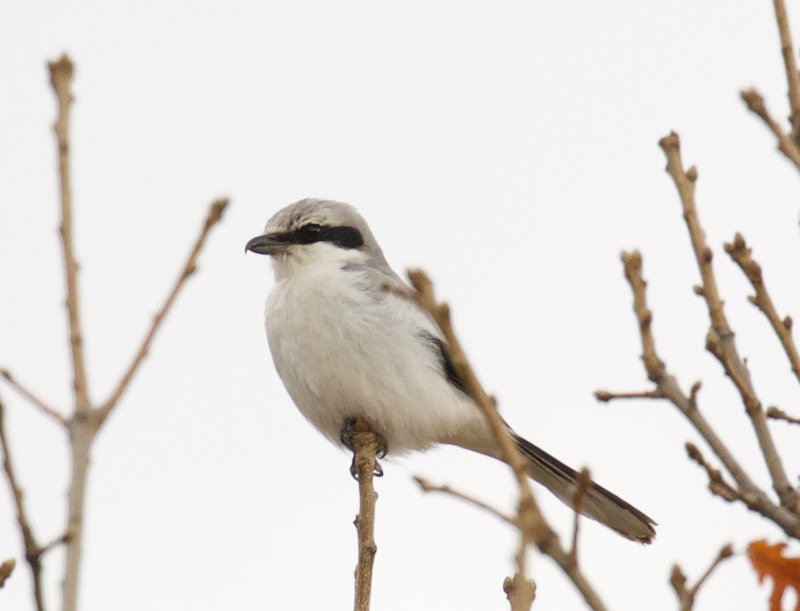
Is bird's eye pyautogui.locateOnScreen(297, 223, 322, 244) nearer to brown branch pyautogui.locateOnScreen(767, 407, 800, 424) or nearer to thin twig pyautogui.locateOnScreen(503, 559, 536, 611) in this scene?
brown branch pyautogui.locateOnScreen(767, 407, 800, 424)

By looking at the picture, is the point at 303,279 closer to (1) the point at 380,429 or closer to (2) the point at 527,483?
(1) the point at 380,429

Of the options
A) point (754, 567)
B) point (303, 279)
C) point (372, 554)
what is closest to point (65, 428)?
point (754, 567)

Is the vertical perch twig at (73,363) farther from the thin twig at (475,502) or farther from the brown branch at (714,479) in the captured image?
the brown branch at (714,479)

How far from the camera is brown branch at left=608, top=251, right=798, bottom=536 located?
184 cm

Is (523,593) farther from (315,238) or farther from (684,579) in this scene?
(315,238)

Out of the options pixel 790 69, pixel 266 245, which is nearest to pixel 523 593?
pixel 790 69

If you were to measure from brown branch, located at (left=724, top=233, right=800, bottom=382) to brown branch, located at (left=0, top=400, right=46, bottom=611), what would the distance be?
4.32 feet

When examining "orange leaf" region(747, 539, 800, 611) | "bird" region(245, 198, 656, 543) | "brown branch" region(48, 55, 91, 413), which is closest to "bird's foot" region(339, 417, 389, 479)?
"bird" region(245, 198, 656, 543)

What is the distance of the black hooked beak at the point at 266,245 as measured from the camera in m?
6.25

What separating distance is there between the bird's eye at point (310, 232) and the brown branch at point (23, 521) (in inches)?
186

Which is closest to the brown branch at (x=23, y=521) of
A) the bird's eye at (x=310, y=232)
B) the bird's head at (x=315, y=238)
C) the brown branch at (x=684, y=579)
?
the brown branch at (x=684, y=579)

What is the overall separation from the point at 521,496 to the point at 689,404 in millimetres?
429

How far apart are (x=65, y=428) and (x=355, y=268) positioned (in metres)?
4.54

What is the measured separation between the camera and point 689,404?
6.09 ft
